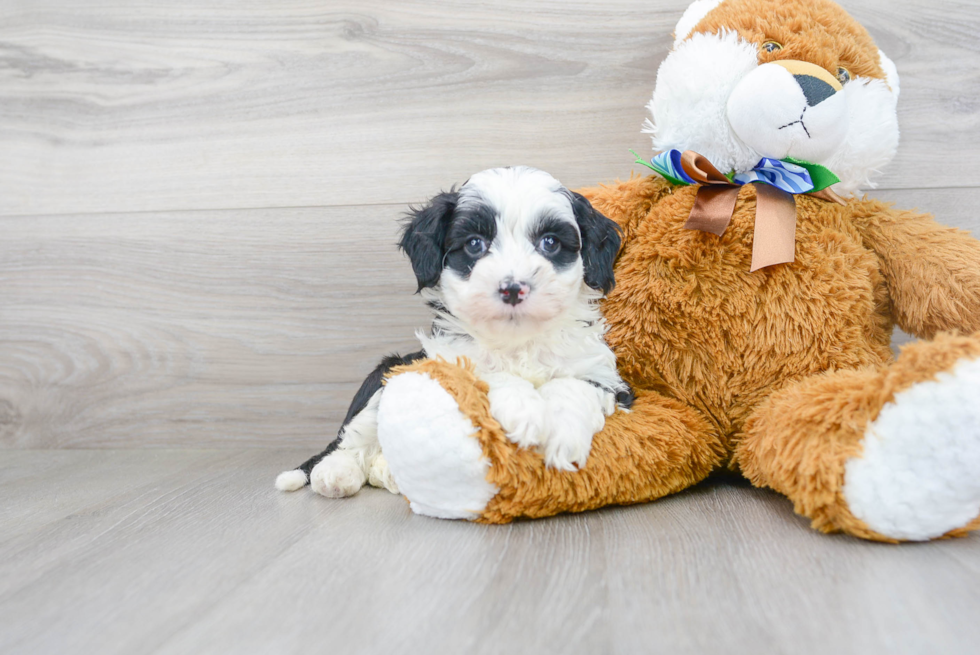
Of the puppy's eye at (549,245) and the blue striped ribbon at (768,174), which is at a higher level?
the blue striped ribbon at (768,174)

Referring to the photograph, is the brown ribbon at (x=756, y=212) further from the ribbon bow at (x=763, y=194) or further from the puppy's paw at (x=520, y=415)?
the puppy's paw at (x=520, y=415)

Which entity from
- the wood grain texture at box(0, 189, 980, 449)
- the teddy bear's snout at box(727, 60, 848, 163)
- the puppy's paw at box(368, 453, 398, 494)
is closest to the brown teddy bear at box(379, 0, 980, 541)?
the teddy bear's snout at box(727, 60, 848, 163)

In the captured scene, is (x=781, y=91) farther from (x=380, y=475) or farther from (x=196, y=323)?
(x=196, y=323)

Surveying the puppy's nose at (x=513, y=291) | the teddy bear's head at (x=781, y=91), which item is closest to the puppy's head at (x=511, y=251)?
the puppy's nose at (x=513, y=291)

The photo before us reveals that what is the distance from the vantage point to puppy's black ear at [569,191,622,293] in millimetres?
1242

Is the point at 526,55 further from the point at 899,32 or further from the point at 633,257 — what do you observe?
the point at 899,32

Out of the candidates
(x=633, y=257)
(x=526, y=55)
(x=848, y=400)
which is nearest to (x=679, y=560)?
(x=848, y=400)

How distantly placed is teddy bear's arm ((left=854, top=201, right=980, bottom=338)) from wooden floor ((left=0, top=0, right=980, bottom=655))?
13.4 inches

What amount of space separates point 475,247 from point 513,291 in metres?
0.14

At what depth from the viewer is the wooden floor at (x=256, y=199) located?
139cm

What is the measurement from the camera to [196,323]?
184 centimetres

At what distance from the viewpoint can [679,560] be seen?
950 mm

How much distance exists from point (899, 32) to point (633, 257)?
86 centimetres

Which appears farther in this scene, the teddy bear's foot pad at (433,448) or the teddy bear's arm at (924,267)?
the teddy bear's arm at (924,267)
